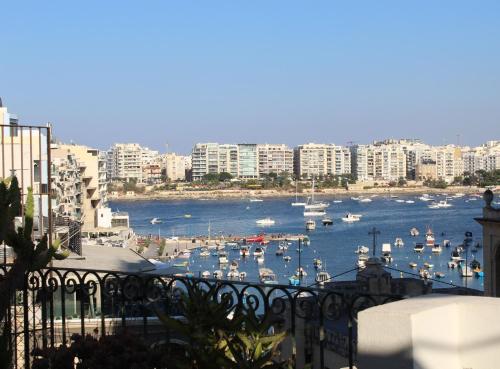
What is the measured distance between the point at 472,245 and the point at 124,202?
264ft

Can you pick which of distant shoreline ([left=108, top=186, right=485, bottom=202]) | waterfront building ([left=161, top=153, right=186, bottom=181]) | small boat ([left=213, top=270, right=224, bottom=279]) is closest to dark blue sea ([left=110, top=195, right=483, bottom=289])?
small boat ([left=213, top=270, right=224, bottom=279])

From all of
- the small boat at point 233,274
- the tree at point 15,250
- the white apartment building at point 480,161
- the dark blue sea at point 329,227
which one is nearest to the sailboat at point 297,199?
the dark blue sea at point 329,227

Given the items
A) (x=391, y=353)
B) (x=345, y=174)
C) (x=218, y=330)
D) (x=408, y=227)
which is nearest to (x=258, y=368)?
(x=218, y=330)

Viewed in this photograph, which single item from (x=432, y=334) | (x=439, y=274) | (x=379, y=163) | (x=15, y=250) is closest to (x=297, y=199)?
(x=379, y=163)

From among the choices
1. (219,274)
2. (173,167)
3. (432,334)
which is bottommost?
(219,274)

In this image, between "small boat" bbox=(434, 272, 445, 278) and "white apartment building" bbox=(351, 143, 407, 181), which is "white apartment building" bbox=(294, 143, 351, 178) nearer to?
"white apartment building" bbox=(351, 143, 407, 181)

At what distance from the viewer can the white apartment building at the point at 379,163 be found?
157625 mm

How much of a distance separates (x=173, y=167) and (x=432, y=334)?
6081 inches

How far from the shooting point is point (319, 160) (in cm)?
15512

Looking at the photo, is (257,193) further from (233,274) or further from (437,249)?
(233,274)

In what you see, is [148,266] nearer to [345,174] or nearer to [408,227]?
[408,227]

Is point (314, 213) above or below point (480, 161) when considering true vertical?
below

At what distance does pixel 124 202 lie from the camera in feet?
430

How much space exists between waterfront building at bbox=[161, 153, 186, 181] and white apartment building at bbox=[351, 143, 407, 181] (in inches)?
1359
